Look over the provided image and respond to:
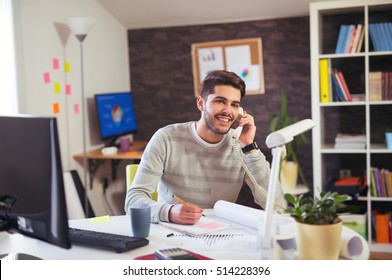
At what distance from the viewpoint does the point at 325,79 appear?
3205mm

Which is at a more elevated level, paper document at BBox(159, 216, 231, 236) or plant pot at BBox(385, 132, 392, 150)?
plant pot at BBox(385, 132, 392, 150)

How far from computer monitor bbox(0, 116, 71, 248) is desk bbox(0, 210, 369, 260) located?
11cm

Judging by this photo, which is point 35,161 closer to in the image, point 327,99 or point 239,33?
point 327,99

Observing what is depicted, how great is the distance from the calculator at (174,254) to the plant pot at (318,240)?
0.26 metres

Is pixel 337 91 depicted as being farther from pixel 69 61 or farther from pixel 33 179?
pixel 33 179

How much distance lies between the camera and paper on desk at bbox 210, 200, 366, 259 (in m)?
1.36

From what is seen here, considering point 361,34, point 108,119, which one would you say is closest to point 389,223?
point 361,34

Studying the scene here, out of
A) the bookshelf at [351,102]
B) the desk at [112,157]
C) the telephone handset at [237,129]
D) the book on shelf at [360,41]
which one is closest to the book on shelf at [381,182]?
the bookshelf at [351,102]

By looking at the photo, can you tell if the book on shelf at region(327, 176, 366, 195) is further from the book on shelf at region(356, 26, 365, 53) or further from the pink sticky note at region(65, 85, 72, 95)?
the pink sticky note at region(65, 85, 72, 95)

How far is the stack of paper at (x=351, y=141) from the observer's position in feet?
10.5

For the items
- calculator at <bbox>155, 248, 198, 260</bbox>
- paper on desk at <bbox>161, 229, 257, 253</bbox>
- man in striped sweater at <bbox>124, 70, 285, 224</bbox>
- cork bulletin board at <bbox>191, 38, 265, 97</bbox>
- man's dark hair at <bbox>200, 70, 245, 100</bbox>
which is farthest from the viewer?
cork bulletin board at <bbox>191, 38, 265, 97</bbox>

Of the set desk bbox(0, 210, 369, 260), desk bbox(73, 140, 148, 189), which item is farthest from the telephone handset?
desk bbox(73, 140, 148, 189)

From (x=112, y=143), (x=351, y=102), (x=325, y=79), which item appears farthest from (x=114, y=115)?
(x=351, y=102)

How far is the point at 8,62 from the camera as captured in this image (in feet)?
8.83
